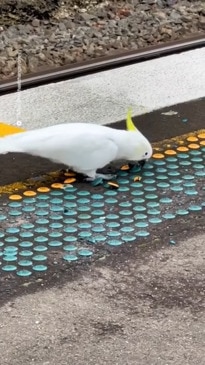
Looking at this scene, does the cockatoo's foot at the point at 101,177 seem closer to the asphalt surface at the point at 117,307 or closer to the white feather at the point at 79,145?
the white feather at the point at 79,145

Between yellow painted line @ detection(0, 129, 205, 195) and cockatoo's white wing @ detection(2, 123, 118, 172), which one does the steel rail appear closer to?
yellow painted line @ detection(0, 129, 205, 195)

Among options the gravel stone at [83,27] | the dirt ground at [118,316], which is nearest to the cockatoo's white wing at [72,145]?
the dirt ground at [118,316]

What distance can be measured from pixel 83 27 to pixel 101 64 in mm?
1122

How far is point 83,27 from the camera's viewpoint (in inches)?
283

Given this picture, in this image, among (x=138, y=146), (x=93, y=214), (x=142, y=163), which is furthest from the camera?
(x=142, y=163)

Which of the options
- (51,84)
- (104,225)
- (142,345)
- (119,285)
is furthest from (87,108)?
(142,345)

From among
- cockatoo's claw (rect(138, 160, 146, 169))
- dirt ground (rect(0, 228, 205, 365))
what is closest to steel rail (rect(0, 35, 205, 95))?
cockatoo's claw (rect(138, 160, 146, 169))

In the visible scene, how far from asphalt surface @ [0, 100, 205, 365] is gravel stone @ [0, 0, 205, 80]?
2.78m

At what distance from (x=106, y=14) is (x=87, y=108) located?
2450 mm

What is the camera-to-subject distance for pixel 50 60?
6.53m

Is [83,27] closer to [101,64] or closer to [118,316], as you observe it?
[101,64]

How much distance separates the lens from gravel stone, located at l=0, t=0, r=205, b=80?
6594 mm

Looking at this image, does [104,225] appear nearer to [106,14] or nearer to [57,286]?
Answer: [57,286]

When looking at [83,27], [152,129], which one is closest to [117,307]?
[152,129]
